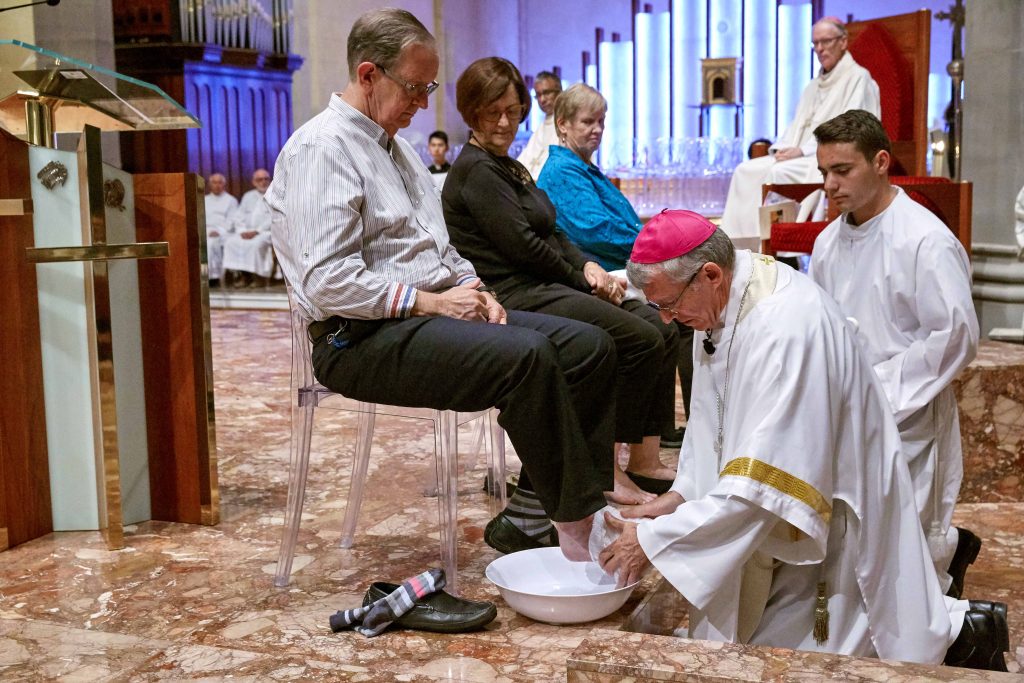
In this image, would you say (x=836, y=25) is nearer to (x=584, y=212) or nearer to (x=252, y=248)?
(x=584, y=212)

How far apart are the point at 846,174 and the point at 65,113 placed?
2.25 meters

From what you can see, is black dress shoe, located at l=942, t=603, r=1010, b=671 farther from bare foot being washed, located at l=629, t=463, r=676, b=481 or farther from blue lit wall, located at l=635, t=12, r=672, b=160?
blue lit wall, located at l=635, t=12, r=672, b=160

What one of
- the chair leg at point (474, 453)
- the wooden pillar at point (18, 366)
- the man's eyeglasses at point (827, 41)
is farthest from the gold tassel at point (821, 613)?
the man's eyeglasses at point (827, 41)

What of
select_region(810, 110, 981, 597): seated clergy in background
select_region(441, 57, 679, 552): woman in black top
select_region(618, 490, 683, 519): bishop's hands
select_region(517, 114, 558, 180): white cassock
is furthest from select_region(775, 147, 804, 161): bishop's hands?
select_region(618, 490, 683, 519): bishop's hands

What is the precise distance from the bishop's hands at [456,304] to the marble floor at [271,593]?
0.71 m

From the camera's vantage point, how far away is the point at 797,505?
86.5 inches

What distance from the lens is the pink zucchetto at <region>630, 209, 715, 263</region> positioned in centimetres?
231

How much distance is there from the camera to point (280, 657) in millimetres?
2494

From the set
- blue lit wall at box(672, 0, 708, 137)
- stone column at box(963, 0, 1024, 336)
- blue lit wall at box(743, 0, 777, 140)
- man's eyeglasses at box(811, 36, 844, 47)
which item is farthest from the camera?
blue lit wall at box(672, 0, 708, 137)

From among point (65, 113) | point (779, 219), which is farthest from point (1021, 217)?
point (65, 113)

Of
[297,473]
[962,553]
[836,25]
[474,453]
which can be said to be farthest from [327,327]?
[836,25]

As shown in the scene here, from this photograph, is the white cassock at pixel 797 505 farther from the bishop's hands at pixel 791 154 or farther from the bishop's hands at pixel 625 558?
the bishop's hands at pixel 791 154

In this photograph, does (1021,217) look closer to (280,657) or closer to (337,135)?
(337,135)

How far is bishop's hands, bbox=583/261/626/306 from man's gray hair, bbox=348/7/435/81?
45.8 inches
